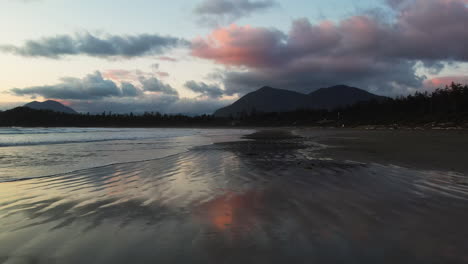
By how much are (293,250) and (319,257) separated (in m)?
0.32

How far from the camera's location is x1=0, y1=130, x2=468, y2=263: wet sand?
3176 mm

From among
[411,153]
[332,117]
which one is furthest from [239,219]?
[332,117]

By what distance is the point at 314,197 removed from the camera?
18.9 ft

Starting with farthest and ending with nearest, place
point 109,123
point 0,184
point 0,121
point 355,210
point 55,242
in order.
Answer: point 109,123 → point 0,121 → point 0,184 → point 355,210 → point 55,242

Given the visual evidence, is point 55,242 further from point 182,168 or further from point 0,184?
point 182,168

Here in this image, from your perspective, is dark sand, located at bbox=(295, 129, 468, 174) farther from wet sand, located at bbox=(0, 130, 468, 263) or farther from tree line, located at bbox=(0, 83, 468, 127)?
tree line, located at bbox=(0, 83, 468, 127)

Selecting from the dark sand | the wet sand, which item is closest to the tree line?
the dark sand

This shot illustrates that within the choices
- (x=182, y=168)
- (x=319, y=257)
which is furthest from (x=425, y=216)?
(x=182, y=168)

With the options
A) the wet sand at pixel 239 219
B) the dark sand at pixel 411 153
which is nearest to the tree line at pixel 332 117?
the dark sand at pixel 411 153

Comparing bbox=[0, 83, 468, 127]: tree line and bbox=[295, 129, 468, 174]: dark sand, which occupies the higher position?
bbox=[0, 83, 468, 127]: tree line

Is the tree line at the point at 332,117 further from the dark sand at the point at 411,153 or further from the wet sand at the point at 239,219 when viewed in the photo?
the wet sand at the point at 239,219

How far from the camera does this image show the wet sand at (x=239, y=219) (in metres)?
3.18

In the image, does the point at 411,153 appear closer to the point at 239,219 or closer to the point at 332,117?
the point at 239,219

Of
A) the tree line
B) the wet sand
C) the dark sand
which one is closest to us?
the wet sand
